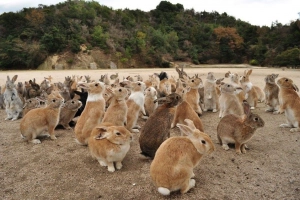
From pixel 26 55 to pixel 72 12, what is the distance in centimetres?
860

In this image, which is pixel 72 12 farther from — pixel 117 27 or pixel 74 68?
pixel 74 68

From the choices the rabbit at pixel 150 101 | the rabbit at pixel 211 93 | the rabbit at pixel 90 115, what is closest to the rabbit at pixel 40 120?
the rabbit at pixel 90 115

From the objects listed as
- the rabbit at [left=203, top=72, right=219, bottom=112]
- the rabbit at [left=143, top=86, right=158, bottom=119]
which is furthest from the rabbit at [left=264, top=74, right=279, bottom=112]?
the rabbit at [left=143, top=86, right=158, bottom=119]

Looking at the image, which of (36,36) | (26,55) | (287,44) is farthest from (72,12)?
(287,44)

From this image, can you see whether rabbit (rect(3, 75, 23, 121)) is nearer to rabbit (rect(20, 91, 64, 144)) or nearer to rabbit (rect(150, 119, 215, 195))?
rabbit (rect(20, 91, 64, 144))

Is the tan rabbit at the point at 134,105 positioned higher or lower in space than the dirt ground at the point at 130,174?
higher

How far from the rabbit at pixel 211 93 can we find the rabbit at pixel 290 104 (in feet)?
7.48

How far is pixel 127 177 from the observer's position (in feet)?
15.5

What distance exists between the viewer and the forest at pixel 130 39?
3272 cm

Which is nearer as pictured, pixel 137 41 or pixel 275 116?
pixel 275 116

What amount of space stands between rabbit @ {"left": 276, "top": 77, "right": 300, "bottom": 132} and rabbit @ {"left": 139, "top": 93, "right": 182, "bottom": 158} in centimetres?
379

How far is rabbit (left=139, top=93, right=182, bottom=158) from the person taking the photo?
16.8 ft

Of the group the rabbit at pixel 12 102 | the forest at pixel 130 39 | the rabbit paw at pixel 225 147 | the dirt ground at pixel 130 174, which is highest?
the forest at pixel 130 39

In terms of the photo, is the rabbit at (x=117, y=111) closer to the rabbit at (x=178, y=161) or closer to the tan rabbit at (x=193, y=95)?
the rabbit at (x=178, y=161)
